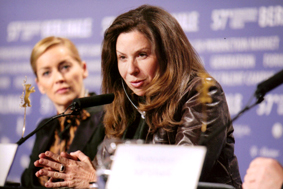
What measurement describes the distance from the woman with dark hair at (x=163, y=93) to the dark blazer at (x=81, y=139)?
0.50m

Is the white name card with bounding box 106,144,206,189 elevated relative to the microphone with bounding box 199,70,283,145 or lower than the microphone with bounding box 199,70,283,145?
lower

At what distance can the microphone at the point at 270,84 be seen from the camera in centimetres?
100

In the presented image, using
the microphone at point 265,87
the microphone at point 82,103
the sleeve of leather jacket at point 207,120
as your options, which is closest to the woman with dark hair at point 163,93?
the sleeve of leather jacket at point 207,120

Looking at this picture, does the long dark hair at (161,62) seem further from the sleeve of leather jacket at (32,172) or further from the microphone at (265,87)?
the sleeve of leather jacket at (32,172)

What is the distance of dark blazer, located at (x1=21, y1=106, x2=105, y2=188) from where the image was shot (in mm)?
2355

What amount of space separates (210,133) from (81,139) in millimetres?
1164

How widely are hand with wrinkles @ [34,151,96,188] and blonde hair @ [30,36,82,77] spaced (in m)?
1.32

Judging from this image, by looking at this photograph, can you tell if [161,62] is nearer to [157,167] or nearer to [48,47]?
[157,167]

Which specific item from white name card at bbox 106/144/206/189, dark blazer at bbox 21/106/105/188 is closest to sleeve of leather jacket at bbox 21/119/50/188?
dark blazer at bbox 21/106/105/188

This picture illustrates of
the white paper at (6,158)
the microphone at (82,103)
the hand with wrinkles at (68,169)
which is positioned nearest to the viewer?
the white paper at (6,158)

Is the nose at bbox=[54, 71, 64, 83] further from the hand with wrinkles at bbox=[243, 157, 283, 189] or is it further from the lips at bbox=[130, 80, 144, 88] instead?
the hand with wrinkles at bbox=[243, 157, 283, 189]

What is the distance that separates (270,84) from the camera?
1.01 metres

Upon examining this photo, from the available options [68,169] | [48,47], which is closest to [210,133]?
[68,169]

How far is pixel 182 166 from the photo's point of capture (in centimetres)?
84
